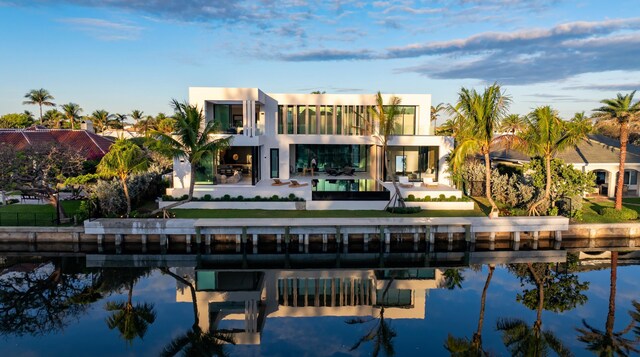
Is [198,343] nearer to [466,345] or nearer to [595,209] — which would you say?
[466,345]

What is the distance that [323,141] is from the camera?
34062 mm

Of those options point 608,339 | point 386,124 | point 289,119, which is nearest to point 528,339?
point 608,339

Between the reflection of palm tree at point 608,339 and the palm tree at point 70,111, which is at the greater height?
the palm tree at point 70,111

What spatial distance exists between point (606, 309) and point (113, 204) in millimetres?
23063

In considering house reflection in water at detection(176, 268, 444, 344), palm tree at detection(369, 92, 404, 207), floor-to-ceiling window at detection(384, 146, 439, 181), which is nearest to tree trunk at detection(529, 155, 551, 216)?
palm tree at detection(369, 92, 404, 207)

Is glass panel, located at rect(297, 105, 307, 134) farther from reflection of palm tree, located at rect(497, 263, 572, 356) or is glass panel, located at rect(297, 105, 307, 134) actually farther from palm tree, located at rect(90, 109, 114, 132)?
palm tree, located at rect(90, 109, 114, 132)

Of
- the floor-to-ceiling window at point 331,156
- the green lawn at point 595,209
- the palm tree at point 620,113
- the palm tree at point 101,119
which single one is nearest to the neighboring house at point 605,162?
the green lawn at point 595,209

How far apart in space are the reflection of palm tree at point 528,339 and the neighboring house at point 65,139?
3310cm

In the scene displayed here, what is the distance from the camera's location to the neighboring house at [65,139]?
37.5 metres

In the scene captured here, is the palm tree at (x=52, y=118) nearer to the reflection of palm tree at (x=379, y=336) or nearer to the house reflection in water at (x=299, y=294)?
the house reflection in water at (x=299, y=294)

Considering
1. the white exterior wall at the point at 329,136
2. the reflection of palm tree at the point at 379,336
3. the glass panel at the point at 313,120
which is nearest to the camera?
the reflection of palm tree at the point at 379,336

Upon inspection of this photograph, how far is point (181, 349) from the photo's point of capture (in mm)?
14047

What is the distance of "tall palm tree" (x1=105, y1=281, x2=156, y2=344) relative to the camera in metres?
15.2

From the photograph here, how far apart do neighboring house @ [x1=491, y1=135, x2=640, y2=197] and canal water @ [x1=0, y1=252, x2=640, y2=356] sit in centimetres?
1044
